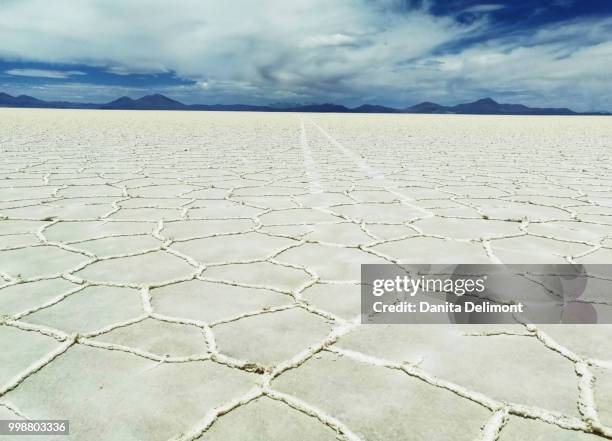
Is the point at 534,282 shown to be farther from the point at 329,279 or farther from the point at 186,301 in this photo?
the point at 186,301

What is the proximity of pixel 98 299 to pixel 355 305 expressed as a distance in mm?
899

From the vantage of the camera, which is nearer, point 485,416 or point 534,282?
point 485,416

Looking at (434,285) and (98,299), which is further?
(434,285)

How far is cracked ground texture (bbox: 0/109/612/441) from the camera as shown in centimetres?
110

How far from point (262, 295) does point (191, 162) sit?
4353 mm

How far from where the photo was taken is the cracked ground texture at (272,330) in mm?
1104

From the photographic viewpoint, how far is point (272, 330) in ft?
4.95

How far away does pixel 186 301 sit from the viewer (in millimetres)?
1715

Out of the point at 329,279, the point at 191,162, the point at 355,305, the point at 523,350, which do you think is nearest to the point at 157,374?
the point at 355,305

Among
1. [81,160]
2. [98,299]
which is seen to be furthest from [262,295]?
[81,160]

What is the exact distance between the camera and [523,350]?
4.55 ft

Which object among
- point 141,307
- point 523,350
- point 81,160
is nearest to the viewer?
point 523,350

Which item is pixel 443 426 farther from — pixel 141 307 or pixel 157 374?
pixel 141 307

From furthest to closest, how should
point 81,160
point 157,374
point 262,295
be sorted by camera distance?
point 81,160 < point 262,295 < point 157,374
